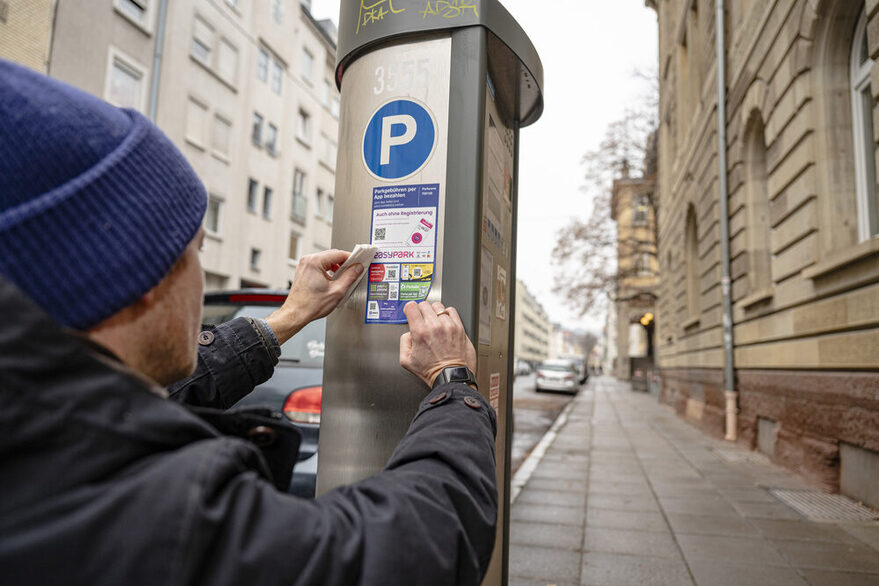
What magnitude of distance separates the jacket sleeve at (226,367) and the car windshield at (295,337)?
2026 mm

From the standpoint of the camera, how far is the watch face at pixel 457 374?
1.34 meters

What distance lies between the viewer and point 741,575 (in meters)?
3.51

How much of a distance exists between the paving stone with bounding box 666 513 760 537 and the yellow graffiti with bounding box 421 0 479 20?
4.05m

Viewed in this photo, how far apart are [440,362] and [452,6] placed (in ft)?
3.44

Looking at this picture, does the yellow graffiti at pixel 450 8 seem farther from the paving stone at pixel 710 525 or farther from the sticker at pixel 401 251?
the paving stone at pixel 710 525

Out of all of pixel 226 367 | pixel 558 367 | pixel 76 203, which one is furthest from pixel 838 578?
pixel 558 367

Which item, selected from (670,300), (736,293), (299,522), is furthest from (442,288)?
(670,300)

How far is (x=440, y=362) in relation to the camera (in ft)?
4.70

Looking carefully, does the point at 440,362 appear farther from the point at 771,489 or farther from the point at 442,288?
the point at 771,489

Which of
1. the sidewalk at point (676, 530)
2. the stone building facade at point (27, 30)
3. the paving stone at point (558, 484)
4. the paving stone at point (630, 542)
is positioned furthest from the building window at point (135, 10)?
the paving stone at point (630, 542)

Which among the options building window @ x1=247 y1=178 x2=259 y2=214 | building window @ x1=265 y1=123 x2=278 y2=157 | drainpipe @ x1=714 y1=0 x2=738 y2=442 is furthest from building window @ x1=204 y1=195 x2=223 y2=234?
drainpipe @ x1=714 y1=0 x2=738 y2=442

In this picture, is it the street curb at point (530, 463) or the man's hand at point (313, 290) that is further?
the street curb at point (530, 463)

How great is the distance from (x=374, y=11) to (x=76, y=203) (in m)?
1.34

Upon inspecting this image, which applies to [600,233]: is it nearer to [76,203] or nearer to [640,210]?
[640,210]
